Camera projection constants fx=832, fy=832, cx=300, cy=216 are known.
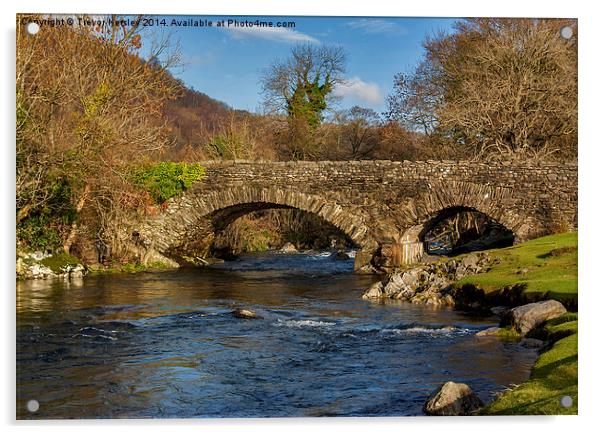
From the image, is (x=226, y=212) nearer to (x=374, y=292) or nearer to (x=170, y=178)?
(x=170, y=178)

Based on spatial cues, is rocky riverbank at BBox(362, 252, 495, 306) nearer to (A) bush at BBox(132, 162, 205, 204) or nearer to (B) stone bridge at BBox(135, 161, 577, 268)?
(B) stone bridge at BBox(135, 161, 577, 268)

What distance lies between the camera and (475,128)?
1098 inches

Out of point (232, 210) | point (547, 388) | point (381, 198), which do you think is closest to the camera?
point (547, 388)

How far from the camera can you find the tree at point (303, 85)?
1736 cm

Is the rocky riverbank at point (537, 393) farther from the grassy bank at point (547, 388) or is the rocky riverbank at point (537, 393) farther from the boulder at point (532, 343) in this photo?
the boulder at point (532, 343)

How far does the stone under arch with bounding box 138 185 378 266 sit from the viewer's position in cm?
2519

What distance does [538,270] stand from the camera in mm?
17109

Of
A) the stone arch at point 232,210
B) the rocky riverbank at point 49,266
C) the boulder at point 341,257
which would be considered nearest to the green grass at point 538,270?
the stone arch at point 232,210

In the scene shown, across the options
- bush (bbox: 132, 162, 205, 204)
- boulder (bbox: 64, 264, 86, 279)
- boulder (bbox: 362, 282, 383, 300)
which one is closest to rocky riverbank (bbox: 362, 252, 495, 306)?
boulder (bbox: 362, 282, 383, 300)

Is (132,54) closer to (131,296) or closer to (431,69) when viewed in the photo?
(131,296)

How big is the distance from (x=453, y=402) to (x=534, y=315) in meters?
4.21

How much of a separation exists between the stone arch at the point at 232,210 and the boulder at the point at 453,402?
15.5 m

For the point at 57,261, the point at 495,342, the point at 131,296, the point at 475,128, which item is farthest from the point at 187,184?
the point at 495,342

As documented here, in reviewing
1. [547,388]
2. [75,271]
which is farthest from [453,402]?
[75,271]
